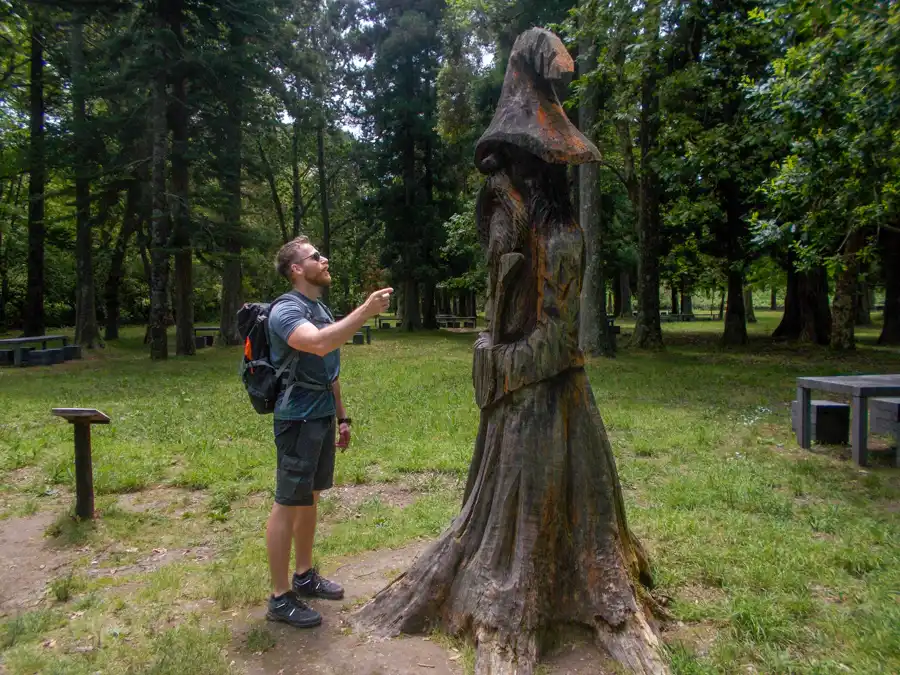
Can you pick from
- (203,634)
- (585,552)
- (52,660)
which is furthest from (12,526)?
(585,552)

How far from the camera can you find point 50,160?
58.8 ft

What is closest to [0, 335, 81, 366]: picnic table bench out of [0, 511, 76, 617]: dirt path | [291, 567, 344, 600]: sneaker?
[0, 511, 76, 617]: dirt path

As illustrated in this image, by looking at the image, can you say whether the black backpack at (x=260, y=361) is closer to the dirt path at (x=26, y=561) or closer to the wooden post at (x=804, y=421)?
the dirt path at (x=26, y=561)

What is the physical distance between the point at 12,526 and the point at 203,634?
132 inches

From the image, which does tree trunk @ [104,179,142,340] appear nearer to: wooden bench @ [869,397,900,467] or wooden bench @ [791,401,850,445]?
wooden bench @ [791,401,850,445]

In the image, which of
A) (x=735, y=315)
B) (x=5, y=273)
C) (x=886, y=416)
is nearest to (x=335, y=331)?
(x=886, y=416)

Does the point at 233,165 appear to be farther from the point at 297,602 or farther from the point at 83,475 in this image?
the point at 297,602

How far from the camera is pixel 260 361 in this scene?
147 inches

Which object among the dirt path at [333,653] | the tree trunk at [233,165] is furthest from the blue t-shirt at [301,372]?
the tree trunk at [233,165]

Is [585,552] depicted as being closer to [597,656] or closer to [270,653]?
[597,656]

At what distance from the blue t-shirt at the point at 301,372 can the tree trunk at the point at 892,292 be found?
A: 2222 centimetres

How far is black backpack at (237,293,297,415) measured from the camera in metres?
3.70

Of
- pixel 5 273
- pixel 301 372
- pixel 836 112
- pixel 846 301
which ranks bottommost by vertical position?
pixel 301 372

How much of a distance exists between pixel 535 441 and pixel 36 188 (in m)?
21.3
